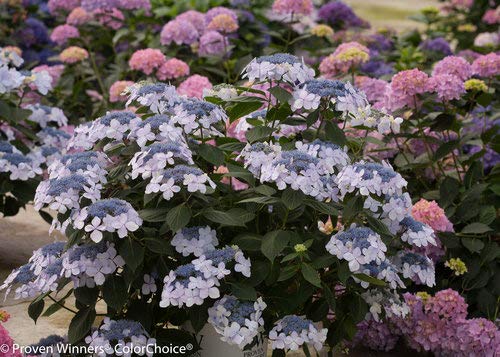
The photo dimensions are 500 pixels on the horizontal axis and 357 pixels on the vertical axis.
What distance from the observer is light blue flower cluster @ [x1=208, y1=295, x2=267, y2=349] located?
2.45m

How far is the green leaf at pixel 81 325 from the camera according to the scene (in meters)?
2.65

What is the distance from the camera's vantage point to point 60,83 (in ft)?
16.8

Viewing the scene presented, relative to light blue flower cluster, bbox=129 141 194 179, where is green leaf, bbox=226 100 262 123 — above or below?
below

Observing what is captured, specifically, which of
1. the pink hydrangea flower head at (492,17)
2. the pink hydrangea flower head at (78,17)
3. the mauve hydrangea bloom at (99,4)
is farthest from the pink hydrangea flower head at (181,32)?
the pink hydrangea flower head at (492,17)

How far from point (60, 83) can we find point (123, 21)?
54cm

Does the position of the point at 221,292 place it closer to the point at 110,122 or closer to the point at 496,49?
the point at 110,122

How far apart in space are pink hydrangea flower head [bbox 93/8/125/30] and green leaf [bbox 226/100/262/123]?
2537 mm

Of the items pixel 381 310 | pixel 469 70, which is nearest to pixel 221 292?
pixel 381 310

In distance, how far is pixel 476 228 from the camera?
11.4 ft

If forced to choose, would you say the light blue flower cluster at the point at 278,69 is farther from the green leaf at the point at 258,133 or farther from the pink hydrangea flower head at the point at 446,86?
the pink hydrangea flower head at the point at 446,86

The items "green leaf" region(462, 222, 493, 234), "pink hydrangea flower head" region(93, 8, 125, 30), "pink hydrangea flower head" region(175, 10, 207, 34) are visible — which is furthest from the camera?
"pink hydrangea flower head" region(93, 8, 125, 30)

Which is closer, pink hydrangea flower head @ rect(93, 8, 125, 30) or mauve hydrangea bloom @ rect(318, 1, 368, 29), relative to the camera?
pink hydrangea flower head @ rect(93, 8, 125, 30)

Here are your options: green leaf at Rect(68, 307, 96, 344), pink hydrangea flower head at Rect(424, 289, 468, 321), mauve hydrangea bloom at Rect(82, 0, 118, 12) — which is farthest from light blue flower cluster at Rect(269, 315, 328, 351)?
mauve hydrangea bloom at Rect(82, 0, 118, 12)

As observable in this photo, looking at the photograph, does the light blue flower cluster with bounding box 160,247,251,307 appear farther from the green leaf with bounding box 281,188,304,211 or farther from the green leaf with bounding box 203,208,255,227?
the green leaf with bounding box 281,188,304,211
